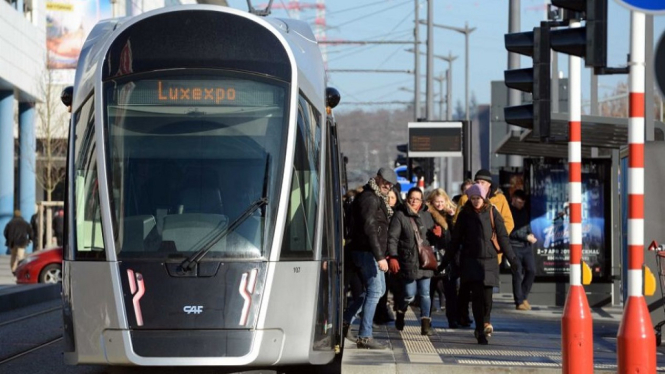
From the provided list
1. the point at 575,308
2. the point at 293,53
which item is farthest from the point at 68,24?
the point at 575,308

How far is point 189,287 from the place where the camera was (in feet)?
33.7

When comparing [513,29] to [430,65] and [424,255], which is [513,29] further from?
[430,65]

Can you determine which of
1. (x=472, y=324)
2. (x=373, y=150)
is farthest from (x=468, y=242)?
(x=373, y=150)

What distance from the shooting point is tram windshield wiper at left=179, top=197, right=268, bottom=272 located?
10.3 meters

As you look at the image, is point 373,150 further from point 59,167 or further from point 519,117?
point 519,117

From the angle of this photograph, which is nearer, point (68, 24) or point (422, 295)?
point (422, 295)

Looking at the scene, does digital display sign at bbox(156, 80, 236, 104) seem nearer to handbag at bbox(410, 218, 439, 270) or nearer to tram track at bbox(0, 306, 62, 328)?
handbag at bbox(410, 218, 439, 270)

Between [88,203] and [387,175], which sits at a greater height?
[387,175]

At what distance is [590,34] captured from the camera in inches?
348

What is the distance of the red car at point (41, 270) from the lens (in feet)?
88.9

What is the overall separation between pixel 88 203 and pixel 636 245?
15.3 ft

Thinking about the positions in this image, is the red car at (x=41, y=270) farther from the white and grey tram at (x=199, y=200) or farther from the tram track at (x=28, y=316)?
the white and grey tram at (x=199, y=200)

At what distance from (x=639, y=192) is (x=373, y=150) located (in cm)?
8827

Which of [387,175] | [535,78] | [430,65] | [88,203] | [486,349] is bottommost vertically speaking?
[486,349]
